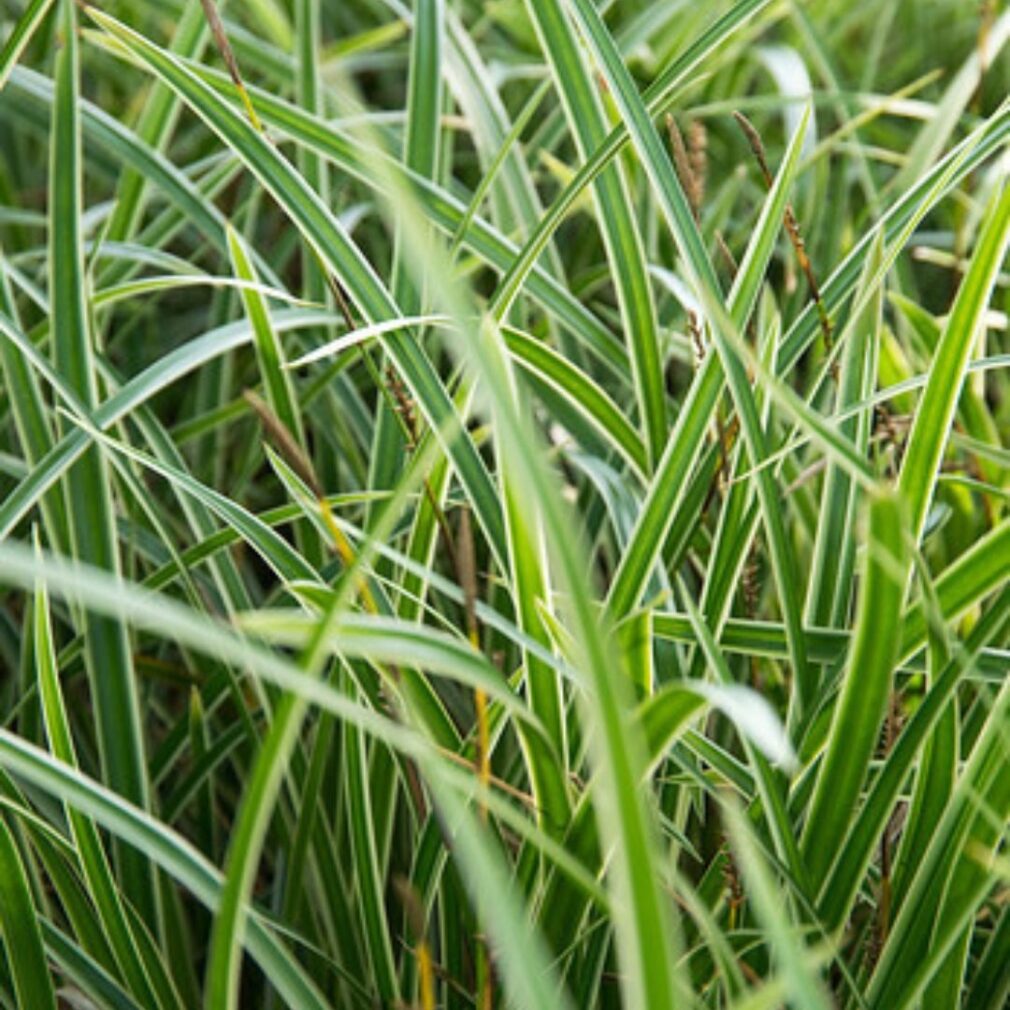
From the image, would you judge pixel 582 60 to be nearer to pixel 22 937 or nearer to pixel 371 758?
pixel 371 758

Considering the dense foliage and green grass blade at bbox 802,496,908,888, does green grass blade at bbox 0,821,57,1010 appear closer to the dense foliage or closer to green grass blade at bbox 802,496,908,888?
the dense foliage

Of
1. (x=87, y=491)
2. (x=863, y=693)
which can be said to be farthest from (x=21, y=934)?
(x=863, y=693)

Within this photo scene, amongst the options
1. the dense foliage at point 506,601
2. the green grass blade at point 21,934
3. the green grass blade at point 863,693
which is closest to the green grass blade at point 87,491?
the dense foliage at point 506,601

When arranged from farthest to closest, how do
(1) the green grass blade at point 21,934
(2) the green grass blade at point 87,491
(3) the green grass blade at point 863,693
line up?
(2) the green grass blade at point 87,491 < (1) the green grass blade at point 21,934 < (3) the green grass blade at point 863,693

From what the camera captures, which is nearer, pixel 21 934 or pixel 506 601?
pixel 21 934

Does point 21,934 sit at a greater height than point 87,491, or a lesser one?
lesser

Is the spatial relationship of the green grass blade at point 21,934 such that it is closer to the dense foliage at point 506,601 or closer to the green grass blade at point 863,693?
the dense foliage at point 506,601

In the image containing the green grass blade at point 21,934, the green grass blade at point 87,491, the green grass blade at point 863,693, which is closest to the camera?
the green grass blade at point 863,693

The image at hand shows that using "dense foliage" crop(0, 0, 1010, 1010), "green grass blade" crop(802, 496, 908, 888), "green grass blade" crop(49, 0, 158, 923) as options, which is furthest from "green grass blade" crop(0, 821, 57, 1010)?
"green grass blade" crop(802, 496, 908, 888)

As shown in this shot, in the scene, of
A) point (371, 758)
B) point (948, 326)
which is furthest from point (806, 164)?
point (371, 758)

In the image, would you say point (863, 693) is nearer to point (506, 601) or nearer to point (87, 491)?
point (506, 601)
